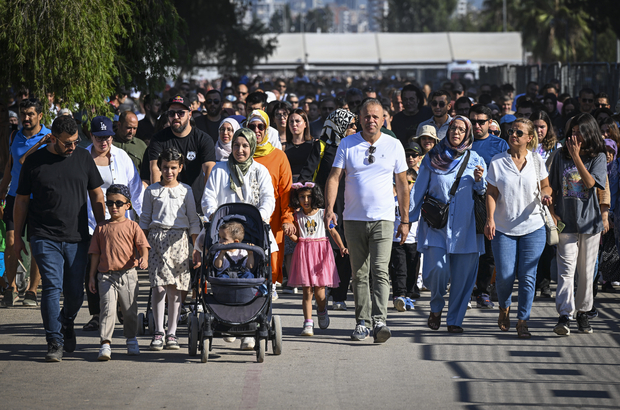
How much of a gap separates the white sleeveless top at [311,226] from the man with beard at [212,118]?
13.9 ft

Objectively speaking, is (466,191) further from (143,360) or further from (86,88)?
(86,88)

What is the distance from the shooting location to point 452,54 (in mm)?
63500

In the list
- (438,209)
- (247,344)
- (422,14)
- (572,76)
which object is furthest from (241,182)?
(422,14)

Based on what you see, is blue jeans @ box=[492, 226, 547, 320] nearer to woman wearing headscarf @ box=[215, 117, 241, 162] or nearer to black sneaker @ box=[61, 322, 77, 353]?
woman wearing headscarf @ box=[215, 117, 241, 162]

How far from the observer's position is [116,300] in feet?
24.8

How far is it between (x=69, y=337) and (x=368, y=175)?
2851mm

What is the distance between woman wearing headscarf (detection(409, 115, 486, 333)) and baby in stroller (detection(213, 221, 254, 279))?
1911 millimetres

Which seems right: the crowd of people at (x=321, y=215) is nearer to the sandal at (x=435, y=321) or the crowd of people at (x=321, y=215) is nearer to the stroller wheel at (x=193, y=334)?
the sandal at (x=435, y=321)

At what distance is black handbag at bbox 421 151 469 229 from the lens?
336 inches

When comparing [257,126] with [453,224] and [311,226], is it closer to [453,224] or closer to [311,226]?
[311,226]

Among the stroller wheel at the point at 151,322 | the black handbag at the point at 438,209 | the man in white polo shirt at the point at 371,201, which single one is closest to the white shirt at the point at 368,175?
the man in white polo shirt at the point at 371,201

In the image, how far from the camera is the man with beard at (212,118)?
12938mm

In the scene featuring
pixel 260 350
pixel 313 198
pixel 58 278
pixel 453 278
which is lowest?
pixel 260 350

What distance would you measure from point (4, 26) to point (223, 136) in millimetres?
2563
